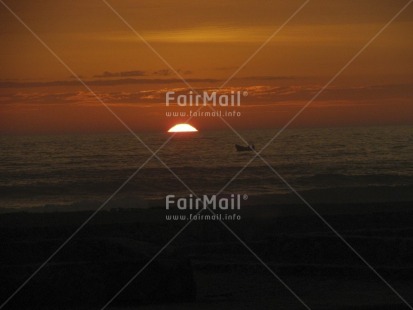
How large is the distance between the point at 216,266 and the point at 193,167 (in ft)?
93.0

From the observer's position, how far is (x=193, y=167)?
41750mm

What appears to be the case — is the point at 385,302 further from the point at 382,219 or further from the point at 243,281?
the point at 382,219

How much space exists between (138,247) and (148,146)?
1504 inches

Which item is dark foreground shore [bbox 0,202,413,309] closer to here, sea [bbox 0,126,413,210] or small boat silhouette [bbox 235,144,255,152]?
sea [bbox 0,126,413,210]

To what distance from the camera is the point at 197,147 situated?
49.0 meters

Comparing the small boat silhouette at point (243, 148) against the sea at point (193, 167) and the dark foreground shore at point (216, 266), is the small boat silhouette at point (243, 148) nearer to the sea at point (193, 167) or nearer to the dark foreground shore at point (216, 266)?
the sea at point (193, 167)

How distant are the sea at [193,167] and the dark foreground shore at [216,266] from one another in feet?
53.0

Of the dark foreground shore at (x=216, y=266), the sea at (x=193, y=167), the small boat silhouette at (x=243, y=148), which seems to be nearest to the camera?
the dark foreground shore at (x=216, y=266)

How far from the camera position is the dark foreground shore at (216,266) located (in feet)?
Result: 34.4

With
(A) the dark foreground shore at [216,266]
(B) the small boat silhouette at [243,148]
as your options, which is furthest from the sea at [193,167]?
(A) the dark foreground shore at [216,266]

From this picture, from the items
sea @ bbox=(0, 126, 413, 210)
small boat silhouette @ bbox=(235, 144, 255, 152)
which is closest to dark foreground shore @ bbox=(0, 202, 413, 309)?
sea @ bbox=(0, 126, 413, 210)

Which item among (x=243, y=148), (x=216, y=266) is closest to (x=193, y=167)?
(x=243, y=148)

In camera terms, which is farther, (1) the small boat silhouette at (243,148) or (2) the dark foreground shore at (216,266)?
(1) the small boat silhouette at (243,148)

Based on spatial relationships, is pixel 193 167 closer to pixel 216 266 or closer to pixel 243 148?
pixel 243 148
